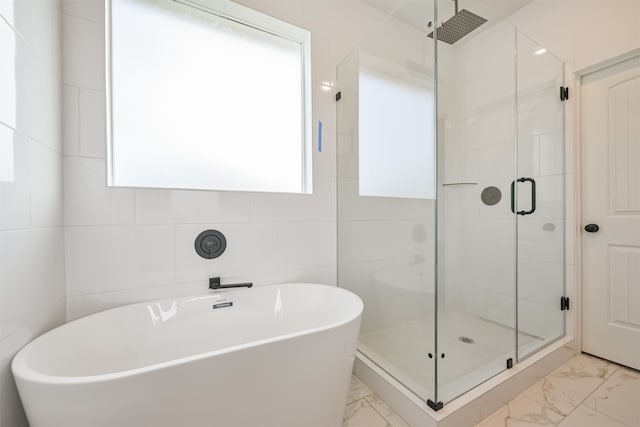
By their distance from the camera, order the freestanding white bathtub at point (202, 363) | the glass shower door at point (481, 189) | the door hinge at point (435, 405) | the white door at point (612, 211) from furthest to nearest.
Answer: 1. the glass shower door at point (481, 189)
2. the white door at point (612, 211)
3. the door hinge at point (435, 405)
4. the freestanding white bathtub at point (202, 363)

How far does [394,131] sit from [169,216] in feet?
4.61

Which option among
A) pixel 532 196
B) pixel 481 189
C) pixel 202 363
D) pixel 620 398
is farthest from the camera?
pixel 481 189

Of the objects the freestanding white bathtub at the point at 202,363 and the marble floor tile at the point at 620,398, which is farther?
the marble floor tile at the point at 620,398

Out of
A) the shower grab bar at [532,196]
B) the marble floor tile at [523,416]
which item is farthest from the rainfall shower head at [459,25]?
the marble floor tile at [523,416]

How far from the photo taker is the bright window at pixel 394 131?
4.50 feet

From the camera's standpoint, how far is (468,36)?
6.05 feet

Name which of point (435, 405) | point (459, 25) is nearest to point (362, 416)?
point (435, 405)

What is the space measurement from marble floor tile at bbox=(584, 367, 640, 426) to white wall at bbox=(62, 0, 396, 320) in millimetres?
1529

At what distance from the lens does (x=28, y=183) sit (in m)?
0.89

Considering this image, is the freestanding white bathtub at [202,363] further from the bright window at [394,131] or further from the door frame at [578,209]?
the door frame at [578,209]

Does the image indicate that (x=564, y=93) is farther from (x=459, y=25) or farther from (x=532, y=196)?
(x=459, y=25)

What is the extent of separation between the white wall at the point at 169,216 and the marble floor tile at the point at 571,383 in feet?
4.33

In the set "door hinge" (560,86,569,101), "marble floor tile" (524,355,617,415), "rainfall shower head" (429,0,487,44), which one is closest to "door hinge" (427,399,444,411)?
"marble floor tile" (524,355,617,415)

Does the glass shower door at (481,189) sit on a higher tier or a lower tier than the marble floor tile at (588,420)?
higher
